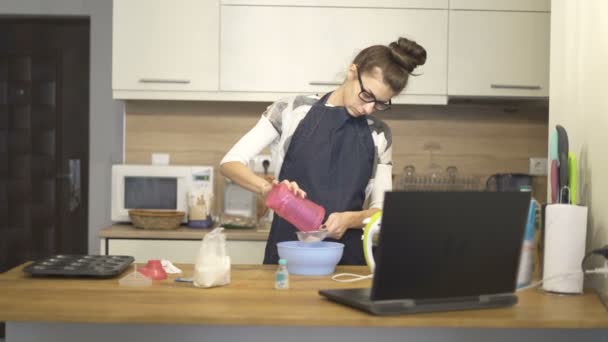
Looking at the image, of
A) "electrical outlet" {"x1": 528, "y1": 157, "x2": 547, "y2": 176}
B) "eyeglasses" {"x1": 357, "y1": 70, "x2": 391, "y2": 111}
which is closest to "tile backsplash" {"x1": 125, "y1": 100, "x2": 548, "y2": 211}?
"electrical outlet" {"x1": 528, "y1": 157, "x2": 547, "y2": 176}

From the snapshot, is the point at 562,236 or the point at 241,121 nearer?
the point at 562,236

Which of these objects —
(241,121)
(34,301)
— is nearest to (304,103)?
(34,301)

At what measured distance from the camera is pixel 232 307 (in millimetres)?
1553

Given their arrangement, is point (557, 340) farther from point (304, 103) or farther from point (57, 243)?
point (57, 243)

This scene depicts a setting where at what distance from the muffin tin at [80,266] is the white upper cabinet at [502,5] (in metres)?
2.23

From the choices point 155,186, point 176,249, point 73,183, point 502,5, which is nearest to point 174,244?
point 176,249

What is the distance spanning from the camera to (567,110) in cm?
212

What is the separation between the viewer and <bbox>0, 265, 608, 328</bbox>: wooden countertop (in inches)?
57.7

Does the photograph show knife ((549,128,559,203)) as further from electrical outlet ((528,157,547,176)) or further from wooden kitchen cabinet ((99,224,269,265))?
electrical outlet ((528,157,547,176))

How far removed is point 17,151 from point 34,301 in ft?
9.30

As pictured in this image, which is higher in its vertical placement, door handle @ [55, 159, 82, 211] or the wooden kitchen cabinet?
door handle @ [55, 159, 82, 211]

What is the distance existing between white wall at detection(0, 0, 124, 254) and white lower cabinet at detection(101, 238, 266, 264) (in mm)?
607

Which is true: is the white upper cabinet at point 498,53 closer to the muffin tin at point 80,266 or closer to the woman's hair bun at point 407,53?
Answer: the woman's hair bun at point 407,53

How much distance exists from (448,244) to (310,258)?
1.80 feet
